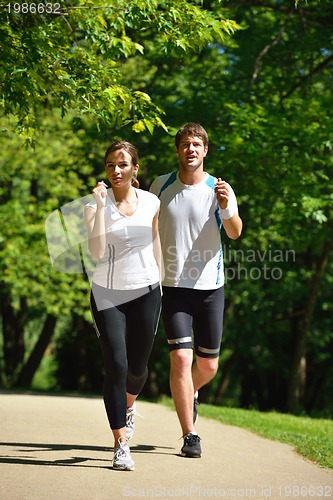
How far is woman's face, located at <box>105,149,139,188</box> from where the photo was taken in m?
6.01

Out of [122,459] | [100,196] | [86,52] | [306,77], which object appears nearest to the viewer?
[122,459]

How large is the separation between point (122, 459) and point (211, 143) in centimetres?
1019

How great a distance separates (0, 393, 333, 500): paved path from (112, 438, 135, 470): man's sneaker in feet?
0.22

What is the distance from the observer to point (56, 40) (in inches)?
339

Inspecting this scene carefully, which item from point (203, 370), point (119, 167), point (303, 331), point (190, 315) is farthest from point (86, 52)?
point (303, 331)

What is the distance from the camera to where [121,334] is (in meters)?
5.82

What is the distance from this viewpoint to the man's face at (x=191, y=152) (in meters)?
6.46

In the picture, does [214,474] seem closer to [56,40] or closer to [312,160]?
[56,40]

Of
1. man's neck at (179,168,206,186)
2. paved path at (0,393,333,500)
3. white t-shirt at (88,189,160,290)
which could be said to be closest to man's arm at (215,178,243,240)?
man's neck at (179,168,206,186)

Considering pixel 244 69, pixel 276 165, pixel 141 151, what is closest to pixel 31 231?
pixel 141 151

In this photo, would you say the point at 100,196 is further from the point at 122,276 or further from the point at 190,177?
the point at 190,177

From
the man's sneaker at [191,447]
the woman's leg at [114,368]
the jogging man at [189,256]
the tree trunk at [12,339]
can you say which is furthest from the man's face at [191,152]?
the tree trunk at [12,339]

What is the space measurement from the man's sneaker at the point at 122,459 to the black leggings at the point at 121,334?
0.16 metres

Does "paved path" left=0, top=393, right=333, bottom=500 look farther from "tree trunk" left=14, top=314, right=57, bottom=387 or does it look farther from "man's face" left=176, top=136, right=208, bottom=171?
"tree trunk" left=14, top=314, right=57, bottom=387
